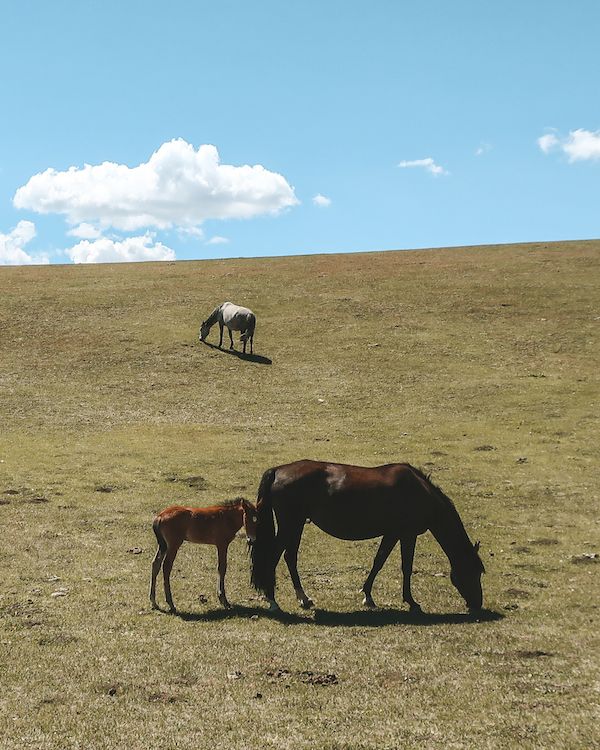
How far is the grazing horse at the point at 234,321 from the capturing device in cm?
3881

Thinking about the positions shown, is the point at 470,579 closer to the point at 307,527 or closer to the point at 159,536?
the point at 159,536

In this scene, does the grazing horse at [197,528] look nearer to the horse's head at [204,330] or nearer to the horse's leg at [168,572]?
the horse's leg at [168,572]

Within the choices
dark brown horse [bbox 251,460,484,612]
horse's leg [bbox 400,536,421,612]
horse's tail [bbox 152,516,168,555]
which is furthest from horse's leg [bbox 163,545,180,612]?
horse's leg [bbox 400,536,421,612]

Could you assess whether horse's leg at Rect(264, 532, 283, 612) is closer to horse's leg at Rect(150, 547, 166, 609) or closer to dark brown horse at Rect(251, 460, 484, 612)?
dark brown horse at Rect(251, 460, 484, 612)

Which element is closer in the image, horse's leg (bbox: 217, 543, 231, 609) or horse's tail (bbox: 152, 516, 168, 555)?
horse's tail (bbox: 152, 516, 168, 555)

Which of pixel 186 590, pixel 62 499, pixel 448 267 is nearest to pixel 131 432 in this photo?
pixel 62 499

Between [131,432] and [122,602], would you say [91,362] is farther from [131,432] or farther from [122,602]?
[122,602]

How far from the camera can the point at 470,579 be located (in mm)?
12391

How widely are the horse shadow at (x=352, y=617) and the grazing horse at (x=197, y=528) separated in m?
0.37

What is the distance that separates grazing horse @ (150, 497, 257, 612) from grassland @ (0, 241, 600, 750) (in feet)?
2.01

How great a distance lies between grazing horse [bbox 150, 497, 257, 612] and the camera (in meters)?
12.0

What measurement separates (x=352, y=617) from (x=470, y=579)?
83.7 inches

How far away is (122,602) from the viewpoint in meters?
12.4

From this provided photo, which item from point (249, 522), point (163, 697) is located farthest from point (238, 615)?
point (163, 697)
